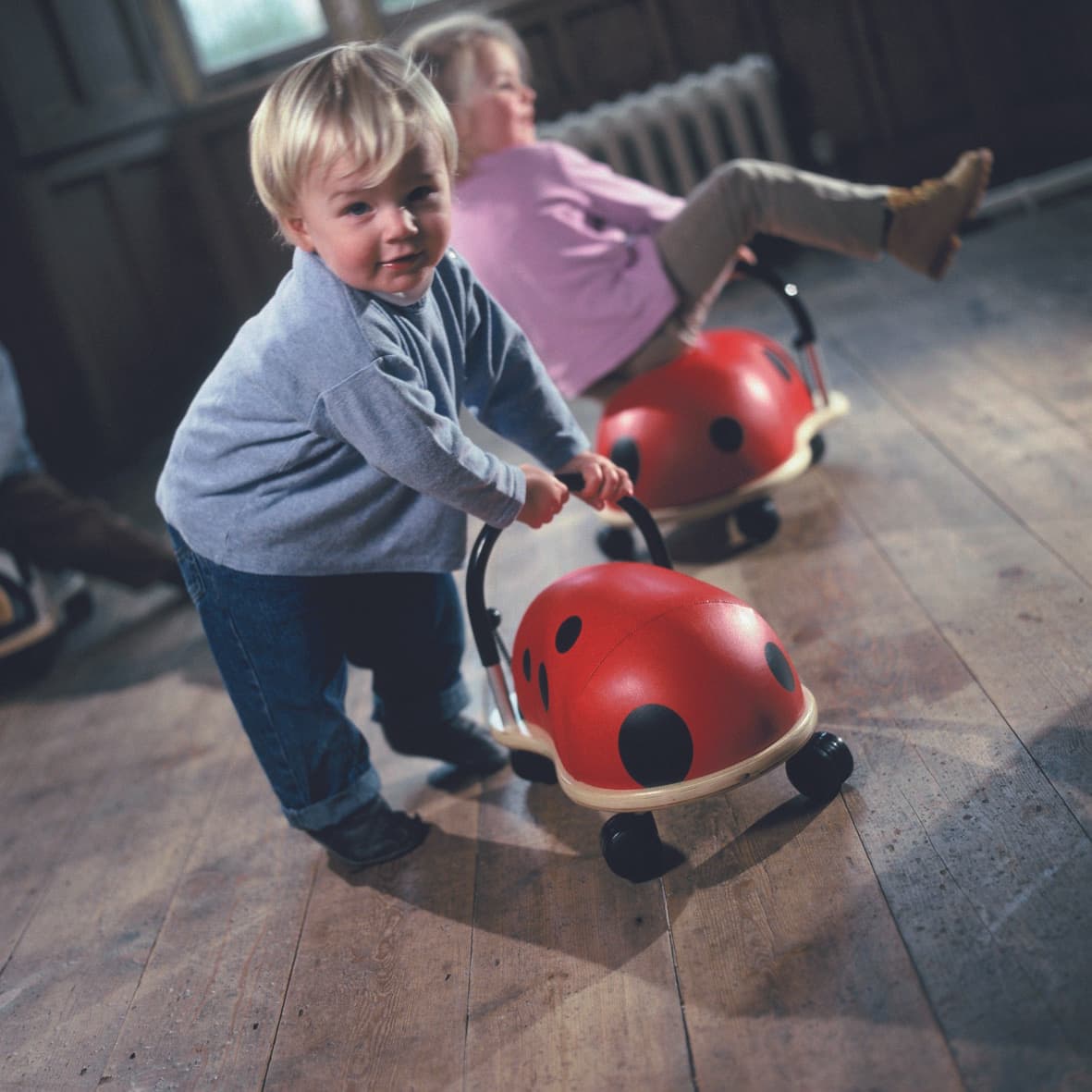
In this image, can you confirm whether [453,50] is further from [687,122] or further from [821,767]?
[687,122]

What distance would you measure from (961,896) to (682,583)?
38 cm

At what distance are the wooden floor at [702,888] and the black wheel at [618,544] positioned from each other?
0.44ft

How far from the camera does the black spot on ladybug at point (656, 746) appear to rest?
43.3 inches

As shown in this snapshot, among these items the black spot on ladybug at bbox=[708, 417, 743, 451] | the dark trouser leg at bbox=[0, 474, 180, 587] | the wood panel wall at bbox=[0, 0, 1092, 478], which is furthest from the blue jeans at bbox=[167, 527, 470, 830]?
the wood panel wall at bbox=[0, 0, 1092, 478]

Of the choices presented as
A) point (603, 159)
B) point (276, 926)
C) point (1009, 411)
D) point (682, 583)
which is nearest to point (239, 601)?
point (276, 926)

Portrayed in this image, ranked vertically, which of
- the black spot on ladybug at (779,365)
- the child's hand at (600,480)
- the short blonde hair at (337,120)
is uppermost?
the short blonde hair at (337,120)

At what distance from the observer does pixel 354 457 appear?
1234mm

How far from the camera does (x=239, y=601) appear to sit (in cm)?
128

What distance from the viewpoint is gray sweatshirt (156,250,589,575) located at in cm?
112

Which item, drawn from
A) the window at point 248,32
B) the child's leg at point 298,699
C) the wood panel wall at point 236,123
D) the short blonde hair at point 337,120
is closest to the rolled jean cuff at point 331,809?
the child's leg at point 298,699

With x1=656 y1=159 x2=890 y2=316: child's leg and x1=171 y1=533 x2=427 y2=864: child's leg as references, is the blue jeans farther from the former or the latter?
x1=656 y1=159 x2=890 y2=316: child's leg

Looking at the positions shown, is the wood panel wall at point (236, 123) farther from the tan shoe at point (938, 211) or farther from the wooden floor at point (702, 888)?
the tan shoe at point (938, 211)

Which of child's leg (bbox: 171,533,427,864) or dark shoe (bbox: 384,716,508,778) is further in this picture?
dark shoe (bbox: 384,716,508,778)

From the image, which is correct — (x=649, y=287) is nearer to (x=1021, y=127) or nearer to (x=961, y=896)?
(x=961, y=896)
